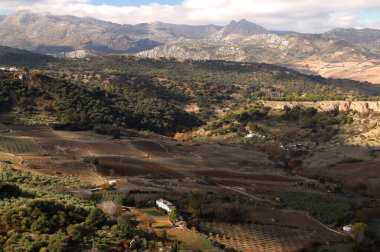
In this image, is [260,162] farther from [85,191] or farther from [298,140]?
[85,191]

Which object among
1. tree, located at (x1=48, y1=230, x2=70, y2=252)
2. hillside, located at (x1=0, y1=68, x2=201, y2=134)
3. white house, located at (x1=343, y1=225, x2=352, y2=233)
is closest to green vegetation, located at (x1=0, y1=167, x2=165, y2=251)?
tree, located at (x1=48, y1=230, x2=70, y2=252)

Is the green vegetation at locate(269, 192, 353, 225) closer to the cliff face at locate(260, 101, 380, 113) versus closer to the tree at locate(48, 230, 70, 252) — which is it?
the tree at locate(48, 230, 70, 252)

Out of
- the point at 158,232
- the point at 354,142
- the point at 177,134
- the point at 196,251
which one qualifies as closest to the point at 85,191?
the point at 158,232

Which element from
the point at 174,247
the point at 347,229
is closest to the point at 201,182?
the point at 347,229

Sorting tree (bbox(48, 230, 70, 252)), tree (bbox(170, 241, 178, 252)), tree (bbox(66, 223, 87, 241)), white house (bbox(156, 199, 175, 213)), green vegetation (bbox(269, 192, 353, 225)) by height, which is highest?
tree (bbox(48, 230, 70, 252))

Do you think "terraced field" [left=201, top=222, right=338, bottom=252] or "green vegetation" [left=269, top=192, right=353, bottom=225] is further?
"green vegetation" [left=269, top=192, right=353, bottom=225]

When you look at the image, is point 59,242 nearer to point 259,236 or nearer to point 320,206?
point 259,236

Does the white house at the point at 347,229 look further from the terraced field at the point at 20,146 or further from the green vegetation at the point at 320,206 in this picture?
the terraced field at the point at 20,146
